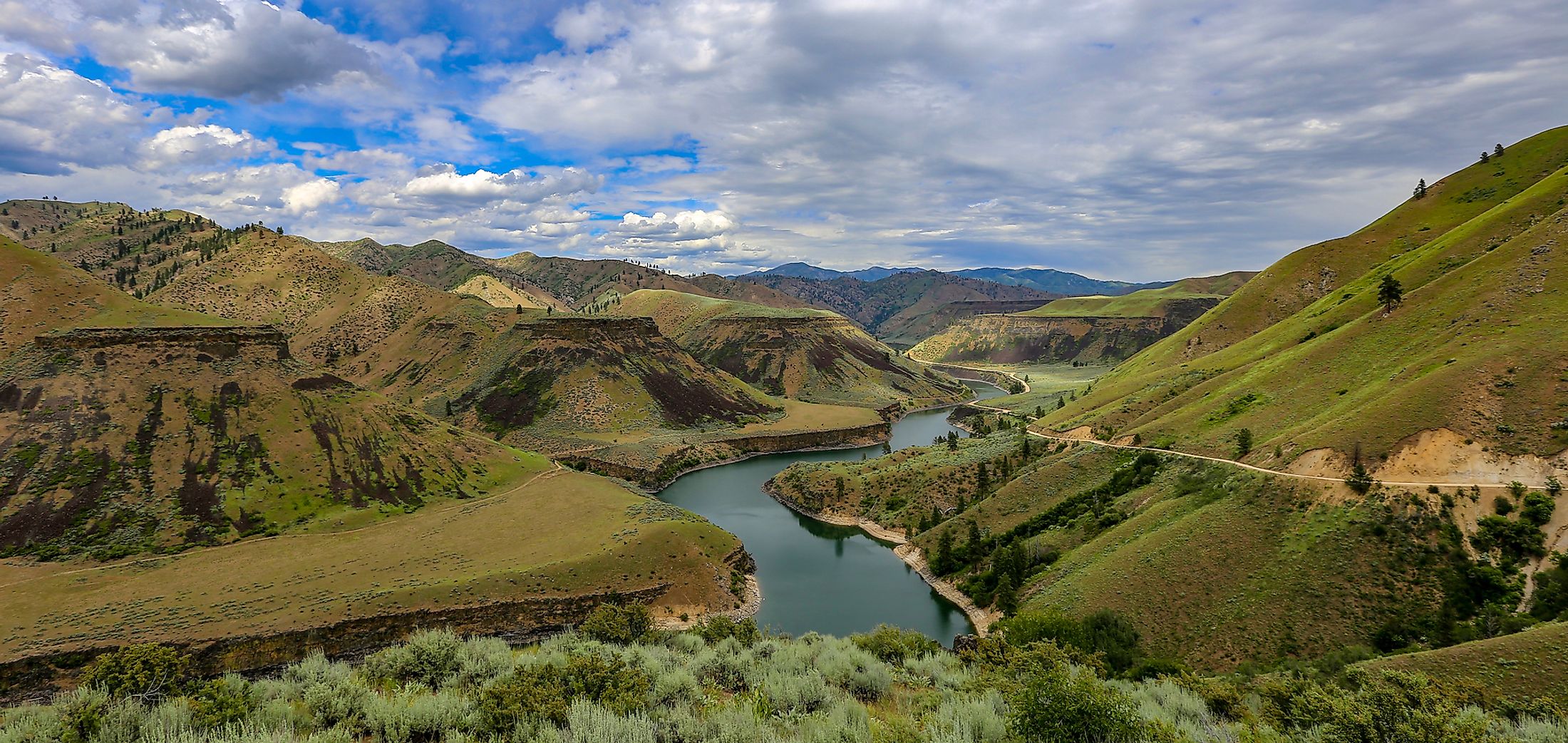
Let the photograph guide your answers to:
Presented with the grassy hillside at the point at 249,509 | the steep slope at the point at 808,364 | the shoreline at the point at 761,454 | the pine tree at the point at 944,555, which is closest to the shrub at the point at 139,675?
the grassy hillside at the point at 249,509

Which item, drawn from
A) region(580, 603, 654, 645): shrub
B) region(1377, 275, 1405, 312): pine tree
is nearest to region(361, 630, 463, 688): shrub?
region(580, 603, 654, 645): shrub

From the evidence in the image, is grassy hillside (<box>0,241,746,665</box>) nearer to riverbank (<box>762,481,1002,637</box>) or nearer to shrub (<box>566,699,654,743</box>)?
riverbank (<box>762,481,1002,637</box>)

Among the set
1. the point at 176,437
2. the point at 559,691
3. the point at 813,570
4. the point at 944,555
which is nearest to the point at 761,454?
the point at 813,570

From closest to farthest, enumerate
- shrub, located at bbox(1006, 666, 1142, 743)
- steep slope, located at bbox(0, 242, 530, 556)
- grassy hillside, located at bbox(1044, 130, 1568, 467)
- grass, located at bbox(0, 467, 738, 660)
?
shrub, located at bbox(1006, 666, 1142, 743), grassy hillside, located at bbox(1044, 130, 1568, 467), grass, located at bbox(0, 467, 738, 660), steep slope, located at bbox(0, 242, 530, 556)

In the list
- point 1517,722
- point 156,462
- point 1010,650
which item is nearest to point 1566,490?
point 1517,722

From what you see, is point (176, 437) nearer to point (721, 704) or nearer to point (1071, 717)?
point (721, 704)

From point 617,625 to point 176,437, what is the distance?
51488mm

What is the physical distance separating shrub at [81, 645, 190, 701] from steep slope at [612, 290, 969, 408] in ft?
451

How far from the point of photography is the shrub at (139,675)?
16.5 meters

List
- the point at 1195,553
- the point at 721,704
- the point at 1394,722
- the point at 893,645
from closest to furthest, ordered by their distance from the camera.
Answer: the point at 1394,722
the point at 721,704
the point at 893,645
the point at 1195,553

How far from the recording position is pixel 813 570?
60.8 m

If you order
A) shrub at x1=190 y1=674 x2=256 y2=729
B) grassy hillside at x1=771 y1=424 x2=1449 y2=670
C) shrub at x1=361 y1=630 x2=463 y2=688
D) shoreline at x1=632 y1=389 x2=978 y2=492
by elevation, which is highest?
shrub at x1=190 y1=674 x2=256 y2=729

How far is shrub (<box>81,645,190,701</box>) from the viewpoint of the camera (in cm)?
1653

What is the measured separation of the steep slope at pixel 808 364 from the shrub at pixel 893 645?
119731 mm
